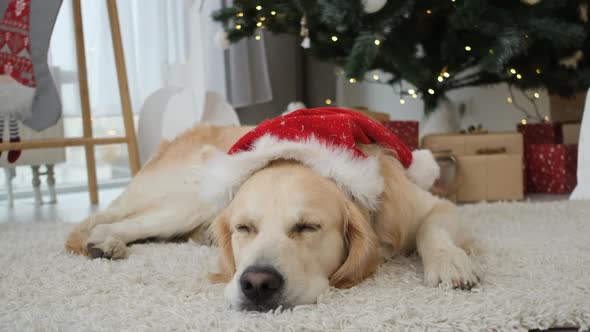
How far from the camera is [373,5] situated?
2863 mm

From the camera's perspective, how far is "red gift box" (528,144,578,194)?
3.30 m

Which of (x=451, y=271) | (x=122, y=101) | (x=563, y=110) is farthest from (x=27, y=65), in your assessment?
(x=563, y=110)

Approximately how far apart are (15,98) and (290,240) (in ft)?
6.78

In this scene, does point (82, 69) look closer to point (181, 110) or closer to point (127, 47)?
point (181, 110)

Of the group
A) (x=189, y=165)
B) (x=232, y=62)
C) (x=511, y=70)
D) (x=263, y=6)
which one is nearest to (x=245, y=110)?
(x=232, y=62)

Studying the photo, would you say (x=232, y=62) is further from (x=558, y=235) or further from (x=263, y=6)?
(x=558, y=235)

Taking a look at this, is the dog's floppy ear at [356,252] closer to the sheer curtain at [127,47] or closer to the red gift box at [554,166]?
the red gift box at [554,166]

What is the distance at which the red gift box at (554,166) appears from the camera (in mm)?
3297

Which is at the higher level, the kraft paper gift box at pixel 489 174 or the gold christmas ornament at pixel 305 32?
the gold christmas ornament at pixel 305 32

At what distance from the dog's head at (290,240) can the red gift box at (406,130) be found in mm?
1839

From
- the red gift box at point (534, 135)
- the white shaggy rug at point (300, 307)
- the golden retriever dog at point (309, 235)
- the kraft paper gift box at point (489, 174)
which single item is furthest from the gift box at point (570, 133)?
the golden retriever dog at point (309, 235)

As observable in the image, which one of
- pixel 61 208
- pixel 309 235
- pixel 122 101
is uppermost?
pixel 122 101

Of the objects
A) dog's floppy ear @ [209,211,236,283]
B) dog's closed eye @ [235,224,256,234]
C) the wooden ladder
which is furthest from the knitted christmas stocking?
dog's closed eye @ [235,224,256,234]

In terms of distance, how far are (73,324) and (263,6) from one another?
283 centimetres
